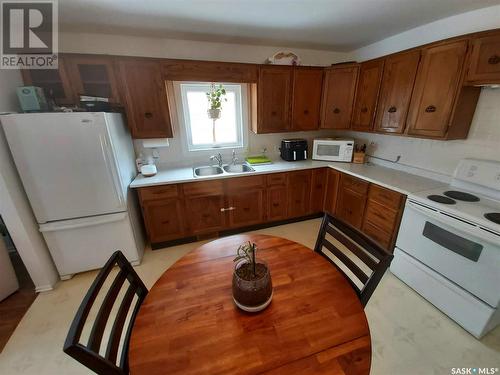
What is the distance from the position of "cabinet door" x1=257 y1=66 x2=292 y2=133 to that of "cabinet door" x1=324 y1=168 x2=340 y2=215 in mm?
873

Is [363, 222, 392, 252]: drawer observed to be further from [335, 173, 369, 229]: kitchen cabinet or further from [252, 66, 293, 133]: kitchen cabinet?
[252, 66, 293, 133]: kitchen cabinet

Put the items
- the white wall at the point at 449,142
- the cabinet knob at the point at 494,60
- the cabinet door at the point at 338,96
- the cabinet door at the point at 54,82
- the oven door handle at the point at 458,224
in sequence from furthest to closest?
1. the cabinet door at the point at 338,96
2. the cabinet door at the point at 54,82
3. the white wall at the point at 449,142
4. the cabinet knob at the point at 494,60
5. the oven door handle at the point at 458,224

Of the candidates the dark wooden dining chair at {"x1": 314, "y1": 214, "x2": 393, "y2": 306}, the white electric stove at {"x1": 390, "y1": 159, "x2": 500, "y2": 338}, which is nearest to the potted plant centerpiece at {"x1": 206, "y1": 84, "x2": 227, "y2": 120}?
the dark wooden dining chair at {"x1": 314, "y1": 214, "x2": 393, "y2": 306}

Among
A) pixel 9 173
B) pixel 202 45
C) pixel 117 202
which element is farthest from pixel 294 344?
pixel 202 45

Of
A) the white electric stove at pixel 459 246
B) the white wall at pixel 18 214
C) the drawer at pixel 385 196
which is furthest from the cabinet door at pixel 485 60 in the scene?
the white wall at pixel 18 214

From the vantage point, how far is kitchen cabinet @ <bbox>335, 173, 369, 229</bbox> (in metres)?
2.45

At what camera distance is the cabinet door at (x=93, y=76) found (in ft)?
6.64

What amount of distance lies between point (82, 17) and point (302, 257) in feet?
8.73

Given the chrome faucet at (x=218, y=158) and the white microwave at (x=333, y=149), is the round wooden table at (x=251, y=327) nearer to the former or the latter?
the chrome faucet at (x=218, y=158)

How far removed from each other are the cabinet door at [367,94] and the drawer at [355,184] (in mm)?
638

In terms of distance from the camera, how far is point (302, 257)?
4.14 feet

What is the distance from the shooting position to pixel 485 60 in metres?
1.58

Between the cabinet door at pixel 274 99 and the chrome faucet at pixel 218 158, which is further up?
the cabinet door at pixel 274 99

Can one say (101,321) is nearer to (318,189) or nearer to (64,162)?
(64,162)
